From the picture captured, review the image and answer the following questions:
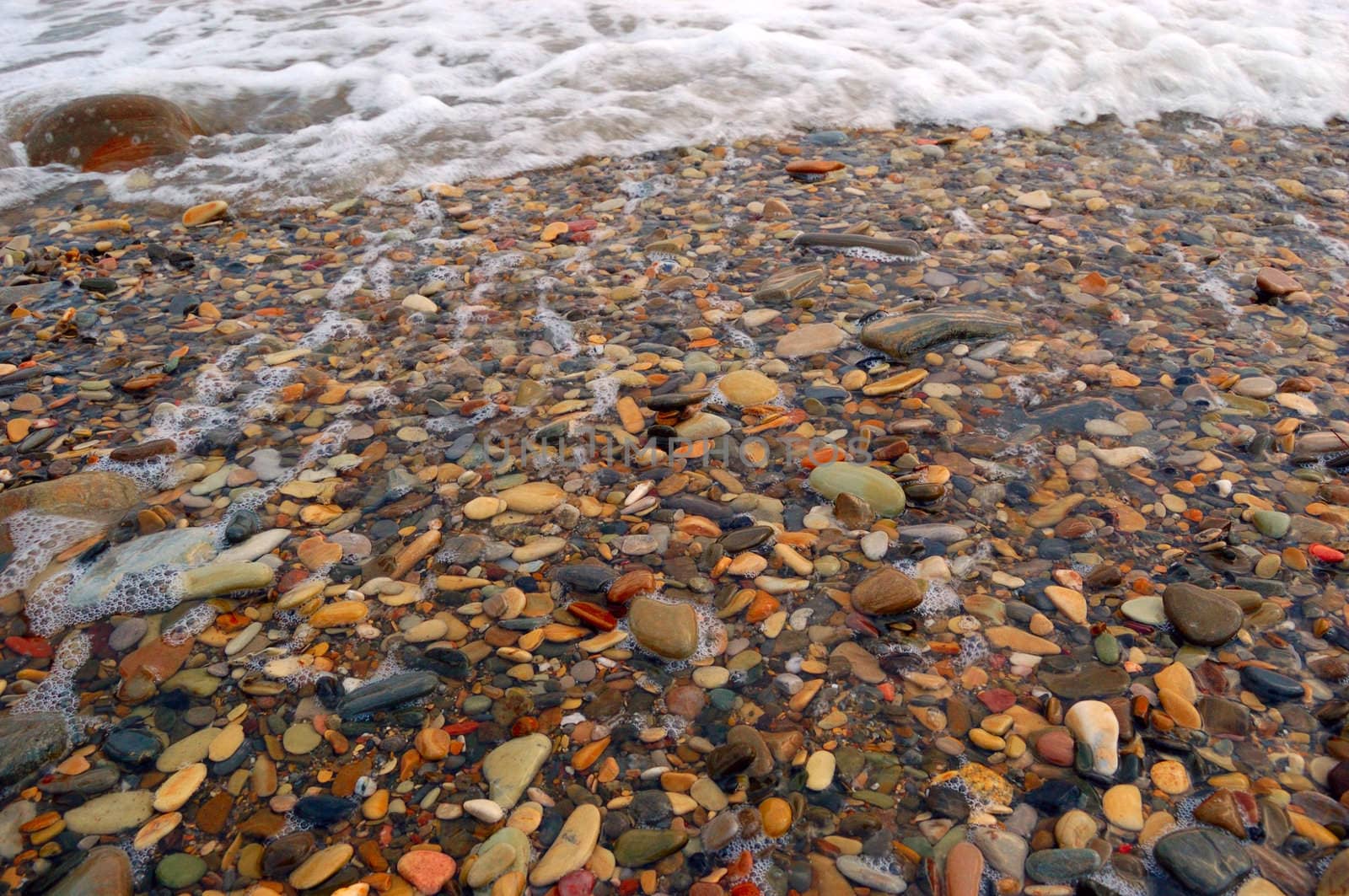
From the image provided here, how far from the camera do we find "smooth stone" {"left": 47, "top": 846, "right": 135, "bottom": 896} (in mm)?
1817

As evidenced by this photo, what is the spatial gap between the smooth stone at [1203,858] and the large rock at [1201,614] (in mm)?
544

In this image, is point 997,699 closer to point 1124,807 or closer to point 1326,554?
point 1124,807

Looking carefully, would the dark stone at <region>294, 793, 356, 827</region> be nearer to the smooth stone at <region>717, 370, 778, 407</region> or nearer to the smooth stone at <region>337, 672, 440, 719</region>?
the smooth stone at <region>337, 672, 440, 719</region>

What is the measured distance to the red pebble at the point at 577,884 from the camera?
1.83 m

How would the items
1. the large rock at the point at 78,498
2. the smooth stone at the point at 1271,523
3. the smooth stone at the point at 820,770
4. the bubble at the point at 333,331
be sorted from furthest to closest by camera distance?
the bubble at the point at 333,331, the large rock at the point at 78,498, the smooth stone at the point at 1271,523, the smooth stone at the point at 820,770

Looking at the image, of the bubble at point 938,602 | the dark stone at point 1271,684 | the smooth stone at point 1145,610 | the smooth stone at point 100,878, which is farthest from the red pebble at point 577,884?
the dark stone at point 1271,684

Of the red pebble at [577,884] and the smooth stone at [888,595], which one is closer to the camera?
the red pebble at [577,884]

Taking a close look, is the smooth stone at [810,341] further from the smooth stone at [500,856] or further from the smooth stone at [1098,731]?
the smooth stone at [500,856]

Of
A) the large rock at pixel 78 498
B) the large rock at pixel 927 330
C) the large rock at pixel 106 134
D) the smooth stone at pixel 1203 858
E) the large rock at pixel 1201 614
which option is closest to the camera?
the smooth stone at pixel 1203 858

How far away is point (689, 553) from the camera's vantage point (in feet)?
8.57

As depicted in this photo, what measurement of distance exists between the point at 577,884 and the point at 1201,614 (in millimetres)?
1656

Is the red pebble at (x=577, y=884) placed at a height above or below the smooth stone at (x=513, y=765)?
below

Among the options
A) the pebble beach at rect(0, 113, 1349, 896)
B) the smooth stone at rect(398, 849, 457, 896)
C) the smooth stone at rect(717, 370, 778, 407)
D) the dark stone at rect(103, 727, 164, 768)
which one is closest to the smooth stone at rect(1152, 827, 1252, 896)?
the pebble beach at rect(0, 113, 1349, 896)

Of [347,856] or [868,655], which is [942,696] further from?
[347,856]
